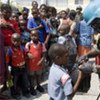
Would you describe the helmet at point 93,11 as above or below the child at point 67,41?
above

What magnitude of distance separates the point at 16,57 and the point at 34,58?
1.38 feet

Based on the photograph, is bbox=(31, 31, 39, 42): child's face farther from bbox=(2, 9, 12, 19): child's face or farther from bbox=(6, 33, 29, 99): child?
bbox=(2, 9, 12, 19): child's face

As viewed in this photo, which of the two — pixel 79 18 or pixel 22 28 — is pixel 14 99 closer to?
pixel 22 28

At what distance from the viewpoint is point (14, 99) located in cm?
657

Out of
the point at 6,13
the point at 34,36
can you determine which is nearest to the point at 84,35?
the point at 34,36

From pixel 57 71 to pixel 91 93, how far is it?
3211mm

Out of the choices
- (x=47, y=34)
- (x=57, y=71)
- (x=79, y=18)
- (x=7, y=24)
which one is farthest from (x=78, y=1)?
(x=57, y=71)

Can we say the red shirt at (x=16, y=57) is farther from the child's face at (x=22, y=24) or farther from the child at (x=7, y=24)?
the child's face at (x=22, y=24)

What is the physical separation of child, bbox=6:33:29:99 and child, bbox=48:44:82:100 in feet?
7.75

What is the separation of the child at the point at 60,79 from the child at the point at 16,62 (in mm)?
2361

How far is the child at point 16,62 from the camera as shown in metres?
6.34

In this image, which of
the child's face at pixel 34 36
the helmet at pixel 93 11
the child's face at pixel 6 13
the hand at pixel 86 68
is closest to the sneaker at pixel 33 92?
the child's face at pixel 34 36

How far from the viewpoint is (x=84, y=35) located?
892 centimetres

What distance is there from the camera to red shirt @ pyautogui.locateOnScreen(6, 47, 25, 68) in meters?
6.37
